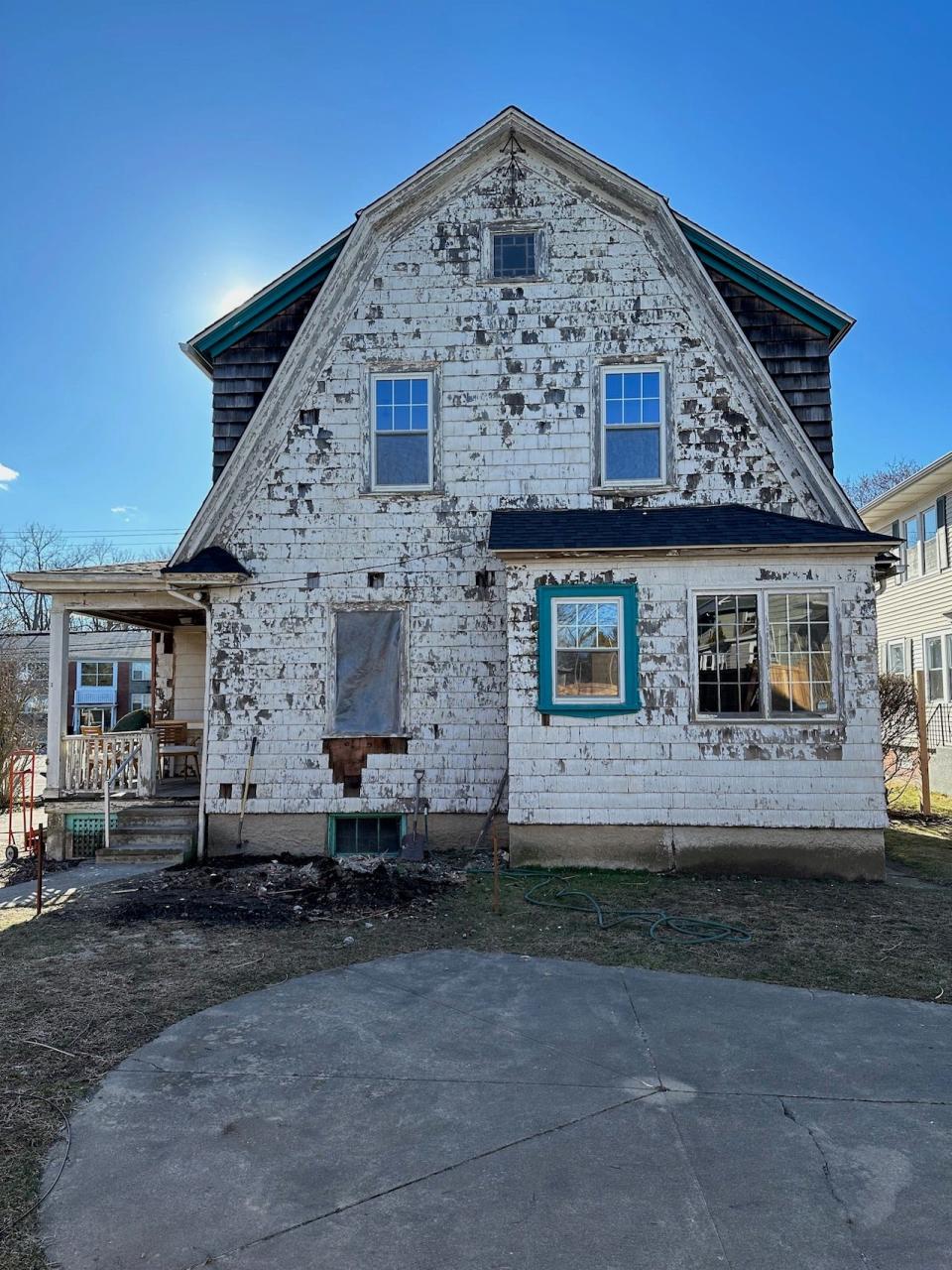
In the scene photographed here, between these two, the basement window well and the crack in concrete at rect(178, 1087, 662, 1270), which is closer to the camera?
the crack in concrete at rect(178, 1087, 662, 1270)

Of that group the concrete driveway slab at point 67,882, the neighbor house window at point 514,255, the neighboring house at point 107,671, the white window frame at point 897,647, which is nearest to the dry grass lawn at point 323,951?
the concrete driveway slab at point 67,882

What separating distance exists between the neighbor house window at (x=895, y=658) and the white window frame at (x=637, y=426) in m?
14.0

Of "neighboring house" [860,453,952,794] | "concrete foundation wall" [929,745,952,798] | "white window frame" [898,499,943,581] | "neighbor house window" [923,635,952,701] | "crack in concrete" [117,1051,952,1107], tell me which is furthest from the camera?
"white window frame" [898,499,943,581]

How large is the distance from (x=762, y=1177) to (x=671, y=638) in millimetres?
6453

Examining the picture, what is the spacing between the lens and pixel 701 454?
10172 millimetres

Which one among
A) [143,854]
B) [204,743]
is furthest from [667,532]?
A: [143,854]

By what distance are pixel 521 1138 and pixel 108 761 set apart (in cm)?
898

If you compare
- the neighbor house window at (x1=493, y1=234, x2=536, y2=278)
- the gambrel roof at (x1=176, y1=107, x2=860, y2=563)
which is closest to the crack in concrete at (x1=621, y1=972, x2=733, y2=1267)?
the gambrel roof at (x1=176, y1=107, x2=860, y2=563)

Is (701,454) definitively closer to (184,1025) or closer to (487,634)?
(487,634)

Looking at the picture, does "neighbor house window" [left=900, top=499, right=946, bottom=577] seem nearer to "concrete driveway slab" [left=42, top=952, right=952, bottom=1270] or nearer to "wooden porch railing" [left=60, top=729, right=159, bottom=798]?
"concrete driveway slab" [left=42, top=952, right=952, bottom=1270]

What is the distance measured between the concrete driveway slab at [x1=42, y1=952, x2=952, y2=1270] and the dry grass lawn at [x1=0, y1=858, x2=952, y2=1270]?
305 millimetres

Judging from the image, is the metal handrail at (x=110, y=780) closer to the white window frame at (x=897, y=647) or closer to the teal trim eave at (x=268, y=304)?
the teal trim eave at (x=268, y=304)

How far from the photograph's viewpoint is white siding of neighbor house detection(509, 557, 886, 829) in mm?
8977

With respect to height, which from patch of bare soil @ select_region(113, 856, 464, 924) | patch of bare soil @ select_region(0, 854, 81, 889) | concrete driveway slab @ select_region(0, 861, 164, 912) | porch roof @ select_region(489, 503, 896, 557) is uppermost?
porch roof @ select_region(489, 503, 896, 557)
